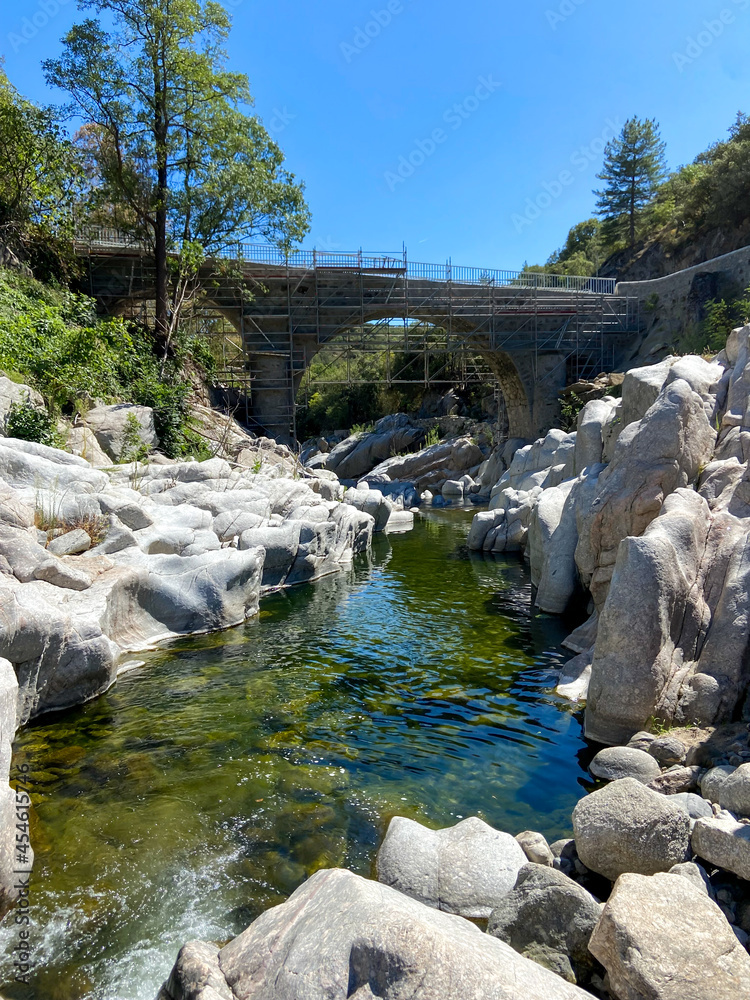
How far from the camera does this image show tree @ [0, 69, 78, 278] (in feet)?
65.6

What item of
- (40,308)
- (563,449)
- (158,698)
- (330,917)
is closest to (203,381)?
(40,308)

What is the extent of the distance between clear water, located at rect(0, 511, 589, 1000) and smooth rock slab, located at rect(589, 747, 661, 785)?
24cm

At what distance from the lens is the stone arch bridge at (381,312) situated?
28984 millimetres

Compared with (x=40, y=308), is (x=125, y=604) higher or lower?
lower

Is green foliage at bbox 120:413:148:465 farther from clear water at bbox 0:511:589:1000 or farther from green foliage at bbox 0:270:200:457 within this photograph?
clear water at bbox 0:511:589:1000

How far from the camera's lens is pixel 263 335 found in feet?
105

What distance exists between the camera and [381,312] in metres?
33.5

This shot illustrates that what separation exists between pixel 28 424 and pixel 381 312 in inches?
911

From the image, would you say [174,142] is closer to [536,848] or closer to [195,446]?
[195,446]

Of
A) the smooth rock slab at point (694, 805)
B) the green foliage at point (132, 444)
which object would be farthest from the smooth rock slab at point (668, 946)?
the green foliage at point (132, 444)

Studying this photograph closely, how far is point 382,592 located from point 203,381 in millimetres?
15989

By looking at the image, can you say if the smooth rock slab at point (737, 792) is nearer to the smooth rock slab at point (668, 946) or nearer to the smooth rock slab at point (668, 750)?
the smooth rock slab at point (668, 750)

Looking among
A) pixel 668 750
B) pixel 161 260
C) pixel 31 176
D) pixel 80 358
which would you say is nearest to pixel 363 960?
pixel 668 750

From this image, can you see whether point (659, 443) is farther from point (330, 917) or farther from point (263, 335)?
point (263, 335)
